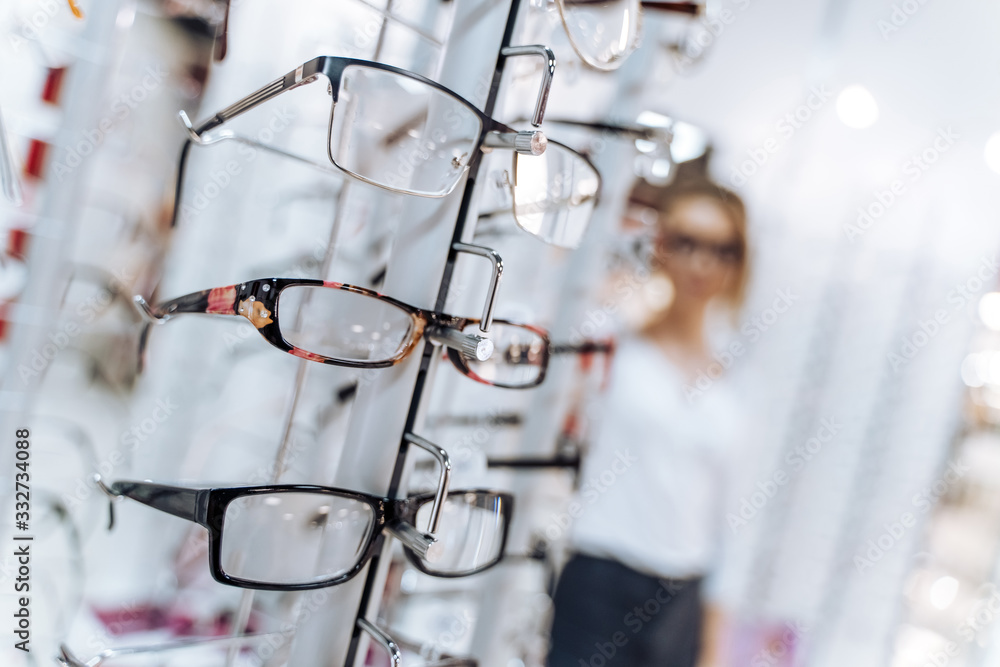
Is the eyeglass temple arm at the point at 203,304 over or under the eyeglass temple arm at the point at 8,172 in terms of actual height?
under

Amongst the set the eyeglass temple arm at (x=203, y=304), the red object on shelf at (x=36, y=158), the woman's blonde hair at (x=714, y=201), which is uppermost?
the woman's blonde hair at (x=714, y=201)

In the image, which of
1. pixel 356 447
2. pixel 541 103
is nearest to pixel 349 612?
pixel 356 447

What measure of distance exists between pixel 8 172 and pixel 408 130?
0.86 ft

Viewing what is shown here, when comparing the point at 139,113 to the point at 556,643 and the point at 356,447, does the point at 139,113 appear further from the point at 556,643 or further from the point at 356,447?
the point at 556,643

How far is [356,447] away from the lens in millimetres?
321

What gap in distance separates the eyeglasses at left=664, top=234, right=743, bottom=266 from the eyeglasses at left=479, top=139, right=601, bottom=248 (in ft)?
2.12

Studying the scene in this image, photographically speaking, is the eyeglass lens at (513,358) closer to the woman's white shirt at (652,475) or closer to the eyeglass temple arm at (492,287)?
the eyeglass temple arm at (492,287)

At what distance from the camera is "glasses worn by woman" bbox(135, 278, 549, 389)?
0.90ft

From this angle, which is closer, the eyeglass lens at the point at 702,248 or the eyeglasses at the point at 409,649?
the eyeglasses at the point at 409,649

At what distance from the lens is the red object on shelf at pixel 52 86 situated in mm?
418

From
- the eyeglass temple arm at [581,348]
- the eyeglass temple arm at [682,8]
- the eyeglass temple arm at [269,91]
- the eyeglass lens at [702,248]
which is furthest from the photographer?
the eyeglass lens at [702,248]

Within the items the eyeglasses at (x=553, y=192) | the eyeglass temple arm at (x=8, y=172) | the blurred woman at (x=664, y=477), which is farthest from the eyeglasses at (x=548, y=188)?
the blurred woman at (x=664, y=477)

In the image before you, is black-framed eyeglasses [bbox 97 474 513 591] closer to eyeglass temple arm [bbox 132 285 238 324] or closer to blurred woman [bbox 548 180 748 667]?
eyeglass temple arm [bbox 132 285 238 324]

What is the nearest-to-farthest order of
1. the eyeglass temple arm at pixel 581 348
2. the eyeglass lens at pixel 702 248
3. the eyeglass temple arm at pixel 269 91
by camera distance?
the eyeglass temple arm at pixel 269 91
the eyeglass temple arm at pixel 581 348
the eyeglass lens at pixel 702 248
